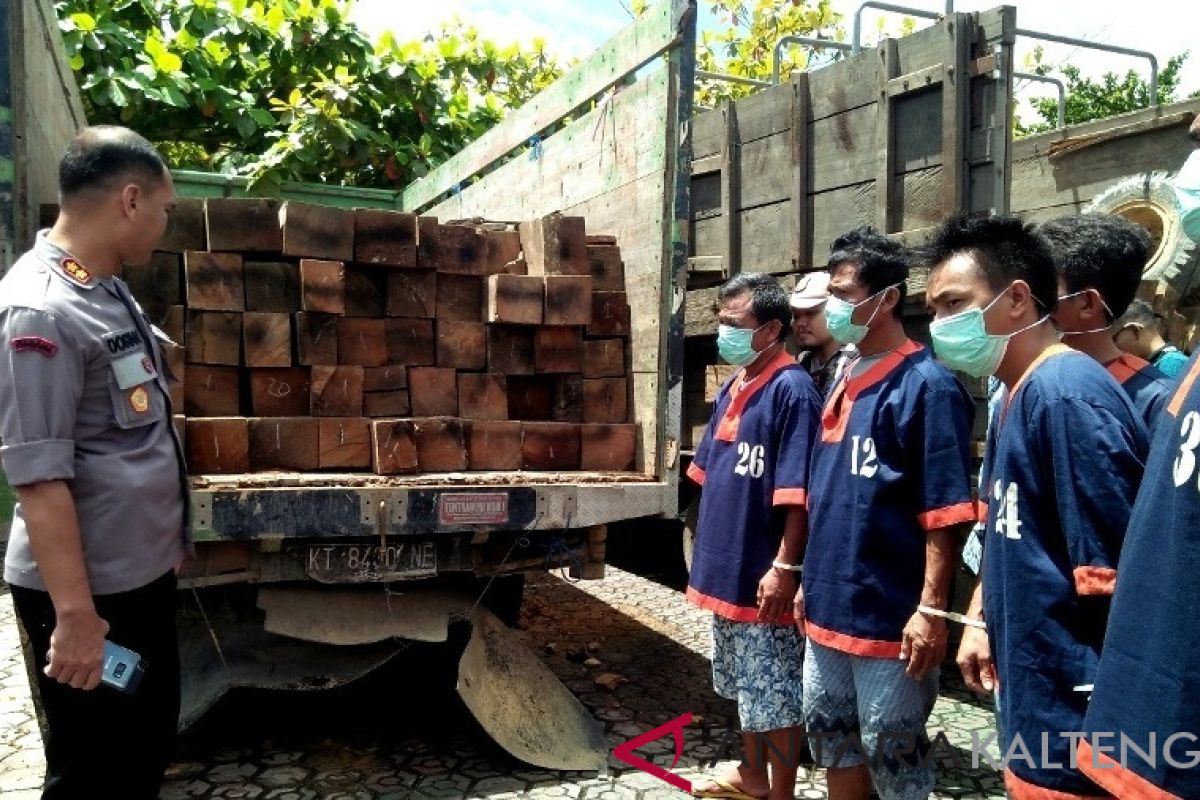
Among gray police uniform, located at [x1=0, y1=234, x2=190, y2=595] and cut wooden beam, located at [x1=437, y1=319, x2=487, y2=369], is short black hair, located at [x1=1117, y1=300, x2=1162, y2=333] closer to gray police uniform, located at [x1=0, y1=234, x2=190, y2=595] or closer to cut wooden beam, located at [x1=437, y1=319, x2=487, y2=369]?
cut wooden beam, located at [x1=437, y1=319, x2=487, y2=369]

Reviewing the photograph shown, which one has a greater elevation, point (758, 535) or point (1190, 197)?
point (1190, 197)

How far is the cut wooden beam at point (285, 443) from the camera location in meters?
3.18

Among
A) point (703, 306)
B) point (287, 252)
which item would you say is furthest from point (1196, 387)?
point (703, 306)

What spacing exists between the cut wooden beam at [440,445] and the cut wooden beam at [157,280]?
2.99 ft

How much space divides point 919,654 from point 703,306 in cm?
260

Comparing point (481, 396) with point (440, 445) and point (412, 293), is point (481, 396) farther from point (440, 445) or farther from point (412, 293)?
point (412, 293)

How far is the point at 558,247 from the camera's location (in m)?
3.62

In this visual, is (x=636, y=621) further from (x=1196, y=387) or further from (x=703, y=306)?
(x=1196, y=387)

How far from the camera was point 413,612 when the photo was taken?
3.42 meters

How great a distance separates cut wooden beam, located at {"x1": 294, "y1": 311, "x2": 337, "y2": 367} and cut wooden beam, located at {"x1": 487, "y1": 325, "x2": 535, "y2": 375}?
573mm

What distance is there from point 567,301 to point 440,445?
710 mm

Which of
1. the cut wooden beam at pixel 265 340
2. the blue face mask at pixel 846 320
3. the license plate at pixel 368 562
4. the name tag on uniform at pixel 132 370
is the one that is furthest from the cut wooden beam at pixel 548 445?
the name tag on uniform at pixel 132 370

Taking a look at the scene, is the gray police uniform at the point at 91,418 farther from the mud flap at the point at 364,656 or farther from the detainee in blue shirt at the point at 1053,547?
the detainee in blue shirt at the point at 1053,547

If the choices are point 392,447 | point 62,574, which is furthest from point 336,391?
point 62,574
